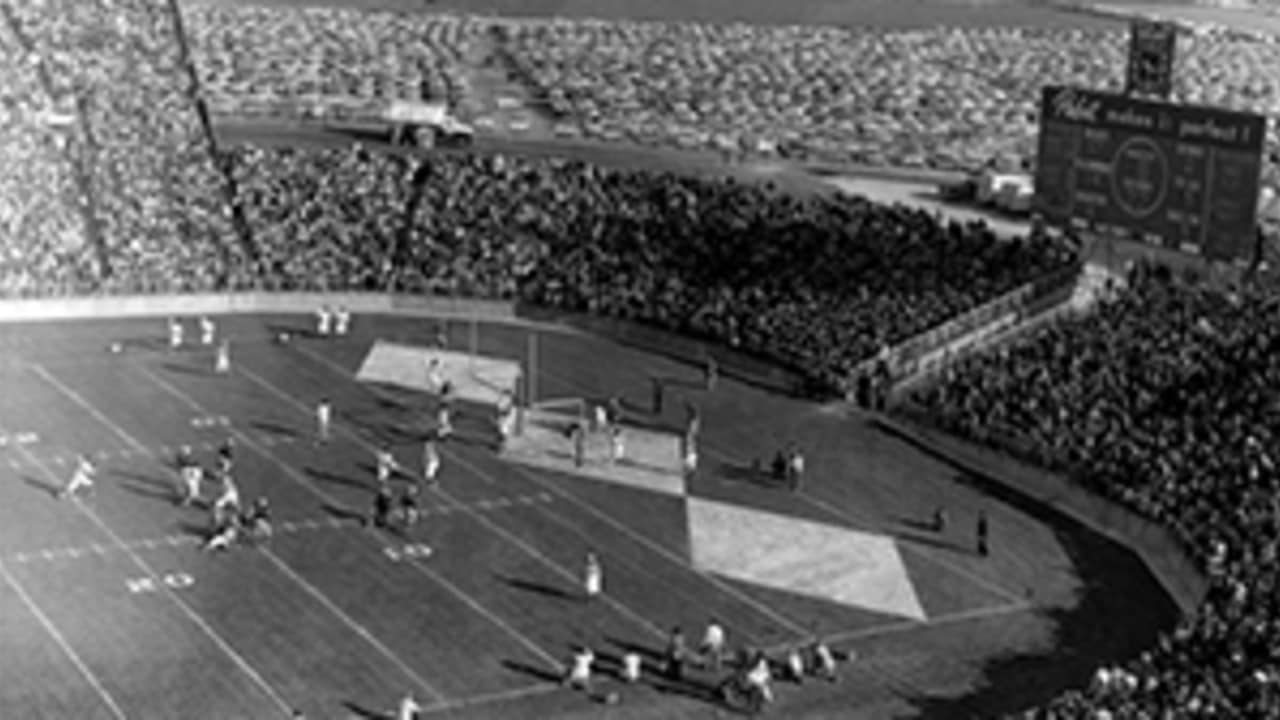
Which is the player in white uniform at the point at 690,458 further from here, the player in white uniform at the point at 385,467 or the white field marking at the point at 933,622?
the white field marking at the point at 933,622

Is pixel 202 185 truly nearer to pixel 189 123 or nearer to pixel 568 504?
pixel 189 123

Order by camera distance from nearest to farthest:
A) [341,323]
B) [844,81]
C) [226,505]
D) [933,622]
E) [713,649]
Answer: [713,649] → [933,622] → [226,505] → [341,323] → [844,81]

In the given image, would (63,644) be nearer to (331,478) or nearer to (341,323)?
(331,478)

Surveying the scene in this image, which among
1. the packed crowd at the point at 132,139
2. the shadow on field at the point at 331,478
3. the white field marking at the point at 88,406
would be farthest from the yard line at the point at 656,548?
the packed crowd at the point at 132,139

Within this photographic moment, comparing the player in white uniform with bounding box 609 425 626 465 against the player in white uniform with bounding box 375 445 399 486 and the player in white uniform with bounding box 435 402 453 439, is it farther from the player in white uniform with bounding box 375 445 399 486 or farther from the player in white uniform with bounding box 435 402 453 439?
the player in white uniform with bounding box 375 445 399 486

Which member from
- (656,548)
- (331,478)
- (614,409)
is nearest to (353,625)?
(656,548)

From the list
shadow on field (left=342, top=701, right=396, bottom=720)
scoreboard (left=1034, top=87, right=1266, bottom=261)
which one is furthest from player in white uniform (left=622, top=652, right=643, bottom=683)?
scoreboard (left=1034, top=87, right=1266, bottom=261)

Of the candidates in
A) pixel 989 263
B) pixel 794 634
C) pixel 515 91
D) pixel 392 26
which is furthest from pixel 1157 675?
pixel 392 26
